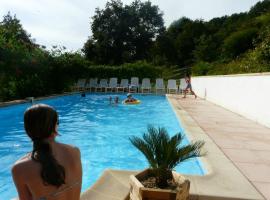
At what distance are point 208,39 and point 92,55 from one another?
1610 cm

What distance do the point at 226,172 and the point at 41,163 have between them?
3529mm

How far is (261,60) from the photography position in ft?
43.5

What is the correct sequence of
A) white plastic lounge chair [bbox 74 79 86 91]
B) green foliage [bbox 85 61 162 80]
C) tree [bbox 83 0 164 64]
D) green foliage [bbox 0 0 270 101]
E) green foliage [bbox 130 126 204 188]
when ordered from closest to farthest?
green foliage [bbox 130 126 204 188] < green foliage [bbox 0 0 270 101] < white plastic lounge chair [bbox 74 79 86 91] < green foliage [bbox 85 61 162 80] < tree [bbox 83 0 164 64]

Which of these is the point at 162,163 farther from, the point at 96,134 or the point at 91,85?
the point at 91,85

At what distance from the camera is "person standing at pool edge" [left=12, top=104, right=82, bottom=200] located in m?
1.77

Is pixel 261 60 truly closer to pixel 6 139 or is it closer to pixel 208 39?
pixel 6 139

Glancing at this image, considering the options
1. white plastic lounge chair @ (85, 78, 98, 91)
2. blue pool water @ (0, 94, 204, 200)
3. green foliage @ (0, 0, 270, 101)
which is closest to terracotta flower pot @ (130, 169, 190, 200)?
blue pool water @ (0, 94, 204, 200)

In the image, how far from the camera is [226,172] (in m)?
4.69

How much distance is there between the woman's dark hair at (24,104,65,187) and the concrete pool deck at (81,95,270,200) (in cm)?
200

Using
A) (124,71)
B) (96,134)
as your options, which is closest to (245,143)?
(96,134)

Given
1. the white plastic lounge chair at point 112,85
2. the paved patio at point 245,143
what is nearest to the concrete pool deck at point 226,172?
the paved patio at point 245,143

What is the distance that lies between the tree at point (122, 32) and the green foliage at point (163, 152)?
38.8m

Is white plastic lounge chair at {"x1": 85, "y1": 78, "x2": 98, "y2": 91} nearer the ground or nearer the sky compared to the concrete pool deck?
nearer the sky

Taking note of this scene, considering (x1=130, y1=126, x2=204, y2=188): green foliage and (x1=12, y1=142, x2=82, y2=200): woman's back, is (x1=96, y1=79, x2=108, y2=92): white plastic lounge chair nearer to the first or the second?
(x1=130, y1=126, x2=204, y2=188): green foliage
